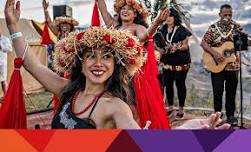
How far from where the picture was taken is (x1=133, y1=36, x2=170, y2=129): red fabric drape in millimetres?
4305

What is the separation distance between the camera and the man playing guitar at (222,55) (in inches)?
247

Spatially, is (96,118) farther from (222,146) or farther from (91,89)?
(222,146)

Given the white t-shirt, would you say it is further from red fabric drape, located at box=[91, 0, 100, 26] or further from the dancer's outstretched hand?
the dancer's outstretched hand

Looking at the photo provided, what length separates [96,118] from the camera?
2.40m

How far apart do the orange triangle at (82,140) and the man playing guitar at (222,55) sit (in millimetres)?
4624

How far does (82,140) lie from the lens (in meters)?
1.74

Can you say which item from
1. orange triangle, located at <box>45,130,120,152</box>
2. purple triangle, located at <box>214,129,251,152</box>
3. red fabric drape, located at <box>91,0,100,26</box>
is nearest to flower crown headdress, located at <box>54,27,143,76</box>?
orange triangle, located at <box>45,130,120,152</box>

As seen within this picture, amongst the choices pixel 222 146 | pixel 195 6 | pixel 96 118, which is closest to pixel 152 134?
pixel 222 146

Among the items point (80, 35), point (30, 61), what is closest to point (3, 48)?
point (30, 61)

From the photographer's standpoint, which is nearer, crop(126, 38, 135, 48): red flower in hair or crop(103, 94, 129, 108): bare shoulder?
crop(103, 94, 129, 108): bare shoulder

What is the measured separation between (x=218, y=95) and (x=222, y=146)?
4.77 metres

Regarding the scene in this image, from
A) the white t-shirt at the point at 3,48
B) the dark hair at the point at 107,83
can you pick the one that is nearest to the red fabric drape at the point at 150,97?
the dark hair at the point at 107,83

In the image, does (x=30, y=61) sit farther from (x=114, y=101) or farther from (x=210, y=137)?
(x=210, y=137)

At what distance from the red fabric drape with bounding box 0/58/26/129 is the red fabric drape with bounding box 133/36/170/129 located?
1402mm
